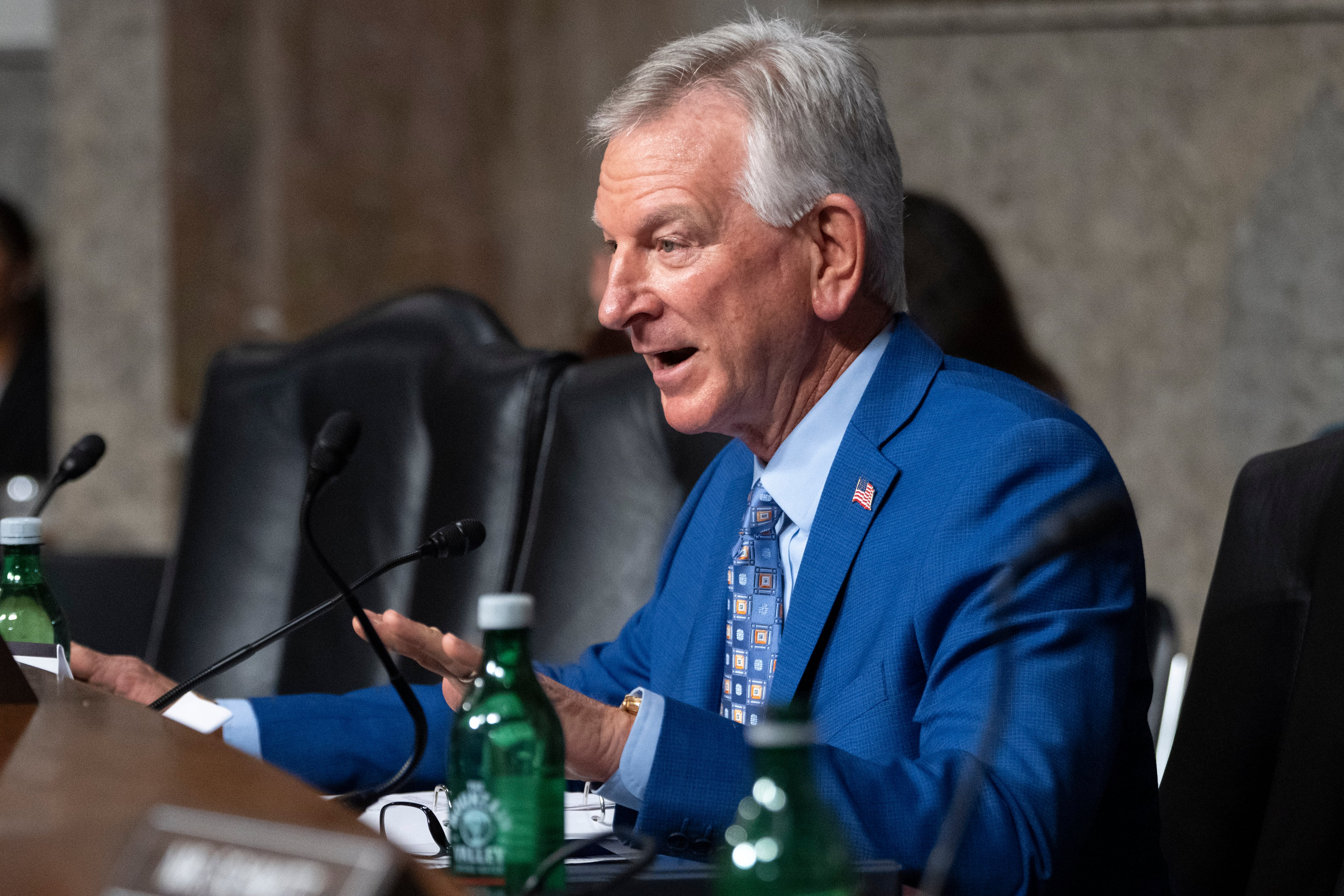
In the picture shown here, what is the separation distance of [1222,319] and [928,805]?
2754 mm

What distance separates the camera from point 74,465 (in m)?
1.57

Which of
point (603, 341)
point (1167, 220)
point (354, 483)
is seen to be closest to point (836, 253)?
point (354, 483)

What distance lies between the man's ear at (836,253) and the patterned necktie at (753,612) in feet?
0.60

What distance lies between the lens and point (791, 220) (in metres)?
1.37

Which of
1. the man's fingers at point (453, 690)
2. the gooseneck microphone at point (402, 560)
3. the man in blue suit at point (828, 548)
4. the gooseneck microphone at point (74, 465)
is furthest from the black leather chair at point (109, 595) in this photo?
the man's fingers at point (453, 690)

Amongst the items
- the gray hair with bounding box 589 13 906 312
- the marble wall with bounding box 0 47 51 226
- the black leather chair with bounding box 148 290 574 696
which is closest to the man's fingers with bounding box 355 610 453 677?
the gray hair with bounding box 589 13 906 312

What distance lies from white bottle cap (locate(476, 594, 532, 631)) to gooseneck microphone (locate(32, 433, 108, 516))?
905mm

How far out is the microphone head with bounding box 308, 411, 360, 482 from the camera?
48.3 inches

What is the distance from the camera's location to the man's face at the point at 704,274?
1365 millimetres

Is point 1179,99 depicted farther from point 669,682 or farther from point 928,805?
point 928,805

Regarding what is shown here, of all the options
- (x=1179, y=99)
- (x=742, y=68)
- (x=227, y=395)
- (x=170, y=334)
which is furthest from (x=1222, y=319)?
(x=170, y=334)

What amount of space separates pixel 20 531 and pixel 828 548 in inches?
27.5

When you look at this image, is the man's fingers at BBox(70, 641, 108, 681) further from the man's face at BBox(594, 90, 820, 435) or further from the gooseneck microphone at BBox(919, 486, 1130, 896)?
Answer: the gooseneck microphone at BBox(919, 486, 1130, 896)

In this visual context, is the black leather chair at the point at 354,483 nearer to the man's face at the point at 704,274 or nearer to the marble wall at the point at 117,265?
the man's face at the point at 704,274
